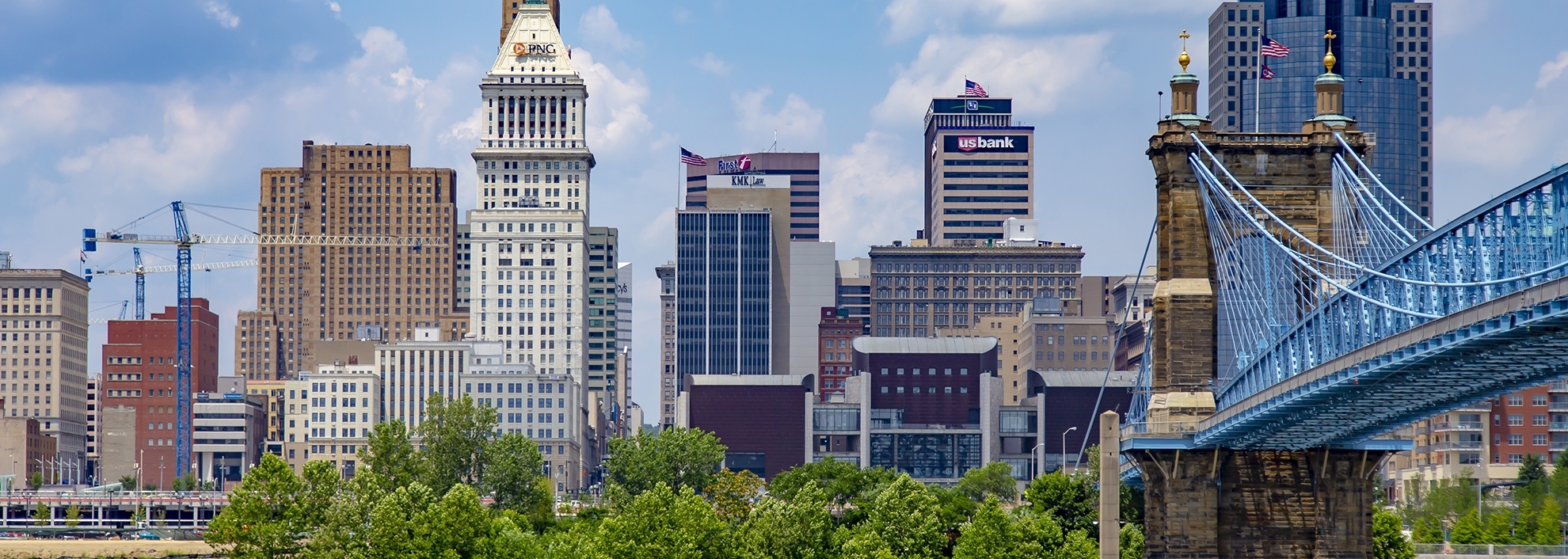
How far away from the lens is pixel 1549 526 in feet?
505

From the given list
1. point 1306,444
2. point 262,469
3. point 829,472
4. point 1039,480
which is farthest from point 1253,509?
point 829,472

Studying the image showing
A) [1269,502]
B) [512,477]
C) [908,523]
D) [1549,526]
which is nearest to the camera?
[1269,502]

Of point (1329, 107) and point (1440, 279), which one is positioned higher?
point (1329, 107)

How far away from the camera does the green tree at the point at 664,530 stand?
119062 mm

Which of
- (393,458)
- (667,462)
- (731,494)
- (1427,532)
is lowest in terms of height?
(1427,532)

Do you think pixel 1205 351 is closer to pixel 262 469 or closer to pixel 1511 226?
pixel 1511 226

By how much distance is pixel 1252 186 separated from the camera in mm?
107625

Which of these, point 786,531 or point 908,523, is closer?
point 908,523

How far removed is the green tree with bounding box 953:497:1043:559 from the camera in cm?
11769

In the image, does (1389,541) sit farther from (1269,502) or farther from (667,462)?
(667,462)

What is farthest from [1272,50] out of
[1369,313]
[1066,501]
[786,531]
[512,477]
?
[512,477]

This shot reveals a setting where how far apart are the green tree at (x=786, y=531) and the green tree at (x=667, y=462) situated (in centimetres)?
4648

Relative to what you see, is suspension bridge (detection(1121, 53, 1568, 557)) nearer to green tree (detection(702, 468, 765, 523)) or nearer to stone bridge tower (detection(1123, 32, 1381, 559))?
stone bridge tower (detection(1123, 32, 1381, 559))

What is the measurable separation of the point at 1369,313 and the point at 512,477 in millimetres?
106266
